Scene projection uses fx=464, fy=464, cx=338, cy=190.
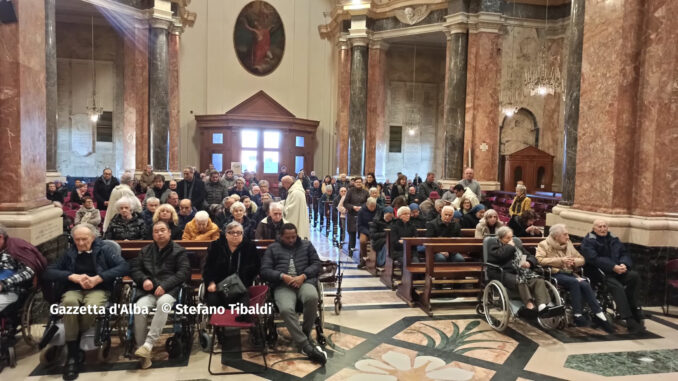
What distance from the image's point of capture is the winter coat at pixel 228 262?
4.80m

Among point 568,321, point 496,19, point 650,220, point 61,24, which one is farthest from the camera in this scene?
point 61,24

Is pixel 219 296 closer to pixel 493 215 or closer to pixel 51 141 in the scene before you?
pixel 493 215

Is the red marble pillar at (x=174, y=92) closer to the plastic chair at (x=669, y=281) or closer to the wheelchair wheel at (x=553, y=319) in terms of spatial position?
the wheelchair wheel at (x=553, y=319)

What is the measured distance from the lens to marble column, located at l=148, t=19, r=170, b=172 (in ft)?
45.2

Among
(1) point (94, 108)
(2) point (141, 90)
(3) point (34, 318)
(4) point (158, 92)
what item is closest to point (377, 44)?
(4) point (158, 92)

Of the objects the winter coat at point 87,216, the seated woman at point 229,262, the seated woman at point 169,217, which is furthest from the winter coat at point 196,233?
the winter coat at point 87,216

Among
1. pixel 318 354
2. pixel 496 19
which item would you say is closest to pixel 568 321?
pixel 318 354

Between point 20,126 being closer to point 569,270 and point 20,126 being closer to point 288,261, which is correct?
point 288,261

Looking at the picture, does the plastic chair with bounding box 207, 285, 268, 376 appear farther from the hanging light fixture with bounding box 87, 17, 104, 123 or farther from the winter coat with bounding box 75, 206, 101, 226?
the hanging light fixture with bounding box 87, 17, 104, 123

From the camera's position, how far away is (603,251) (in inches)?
228

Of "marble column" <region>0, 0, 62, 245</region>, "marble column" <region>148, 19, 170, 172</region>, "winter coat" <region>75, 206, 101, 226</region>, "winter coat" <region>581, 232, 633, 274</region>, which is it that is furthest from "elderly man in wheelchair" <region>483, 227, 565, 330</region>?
"marble column" <region>148, 19, 170, 172</region>

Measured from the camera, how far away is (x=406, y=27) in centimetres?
1644

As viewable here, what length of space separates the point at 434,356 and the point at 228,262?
2318mm

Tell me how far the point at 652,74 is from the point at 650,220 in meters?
2.00
